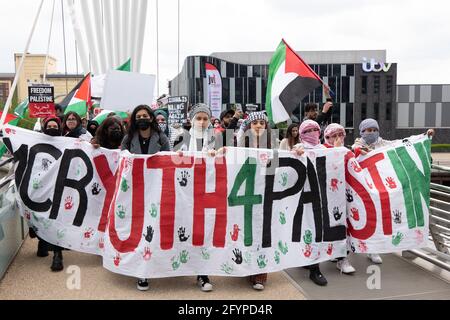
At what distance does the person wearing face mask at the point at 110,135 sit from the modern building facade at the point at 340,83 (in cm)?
4224

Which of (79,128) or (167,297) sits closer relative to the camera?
(167,297)

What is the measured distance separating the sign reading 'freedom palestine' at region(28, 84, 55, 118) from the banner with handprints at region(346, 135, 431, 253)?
280 inches

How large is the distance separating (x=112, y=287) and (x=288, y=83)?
3.07 metres

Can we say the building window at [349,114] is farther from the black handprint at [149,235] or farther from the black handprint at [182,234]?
the black handprint at [149,235]

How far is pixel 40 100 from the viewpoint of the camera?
382 inches

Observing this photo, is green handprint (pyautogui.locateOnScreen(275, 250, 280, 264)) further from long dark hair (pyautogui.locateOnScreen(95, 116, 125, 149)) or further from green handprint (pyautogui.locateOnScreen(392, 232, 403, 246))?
long dark hair (pyautogui.locateOnScreen(95, 116, 125, 149))

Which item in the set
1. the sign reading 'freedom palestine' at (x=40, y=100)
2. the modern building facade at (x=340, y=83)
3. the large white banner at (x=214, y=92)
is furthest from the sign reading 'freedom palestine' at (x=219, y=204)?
the modern building facade at (x=340, y=83)

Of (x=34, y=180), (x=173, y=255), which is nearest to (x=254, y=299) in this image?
(x=173, y=255)

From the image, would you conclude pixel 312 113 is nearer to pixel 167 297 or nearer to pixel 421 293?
pixel 421 293

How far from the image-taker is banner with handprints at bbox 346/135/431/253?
15.0ft

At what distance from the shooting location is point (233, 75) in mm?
52438

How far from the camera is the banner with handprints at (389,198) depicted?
458cm

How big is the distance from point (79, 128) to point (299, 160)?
285 centimetres

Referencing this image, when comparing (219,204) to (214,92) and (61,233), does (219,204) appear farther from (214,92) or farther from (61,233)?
(214,92)
